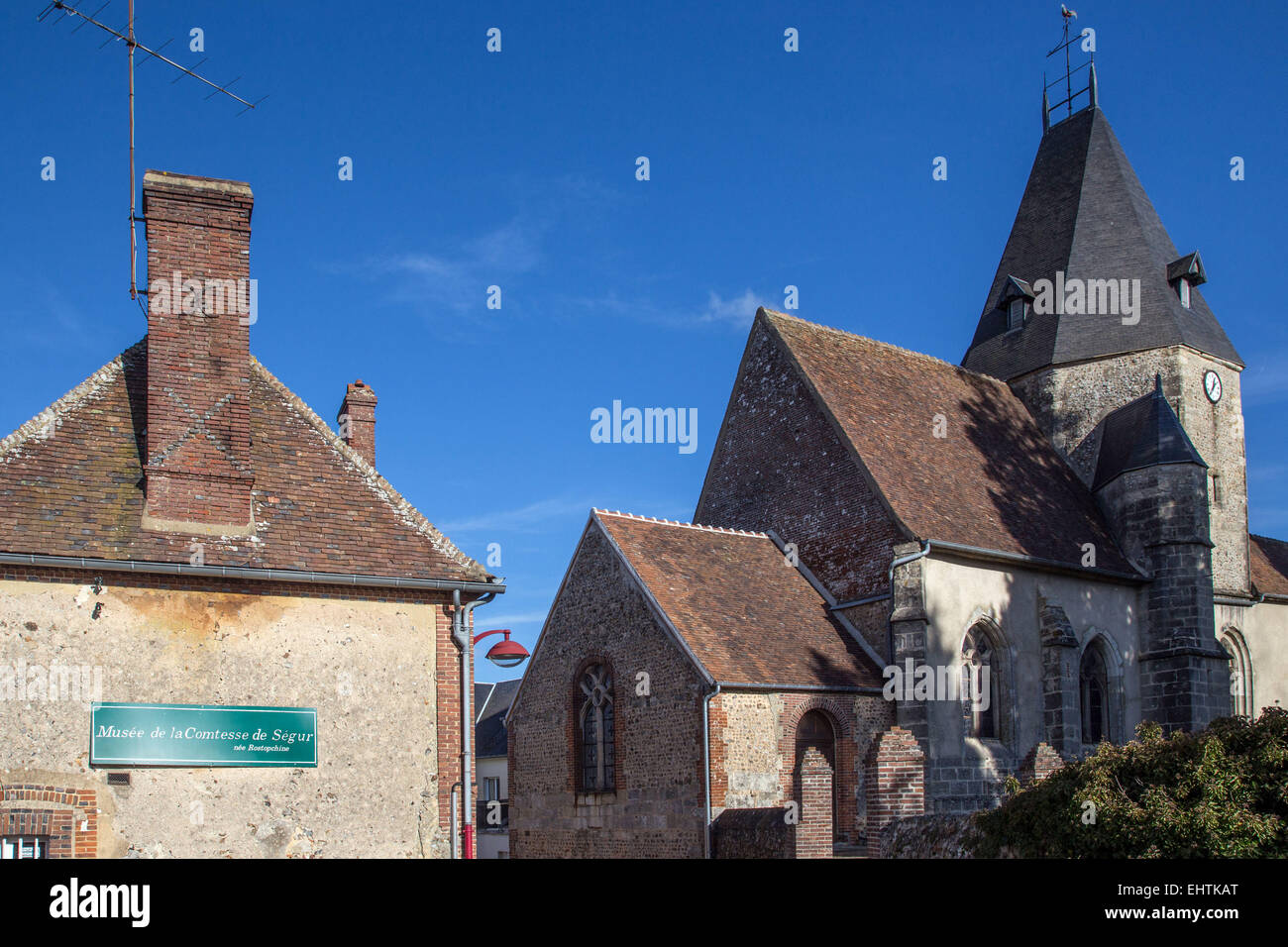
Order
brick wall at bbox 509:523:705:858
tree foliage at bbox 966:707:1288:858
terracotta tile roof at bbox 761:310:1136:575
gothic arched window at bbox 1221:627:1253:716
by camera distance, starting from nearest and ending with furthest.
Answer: tree foliage at bbox 966:707:1288:858 → brick wall at bbox 509:523:705:858 → terracotta tile roof at bbox 761:310:1136:575 → gothic arched window at bbox 1221:627:1253:716

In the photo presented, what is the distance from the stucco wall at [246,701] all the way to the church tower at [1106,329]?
1870 centimetres

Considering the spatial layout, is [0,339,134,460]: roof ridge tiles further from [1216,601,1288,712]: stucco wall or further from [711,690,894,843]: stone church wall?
[1216,601,1288,712]: stucco wall

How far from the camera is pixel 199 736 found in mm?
11289

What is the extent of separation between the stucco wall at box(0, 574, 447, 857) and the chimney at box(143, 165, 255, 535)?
1037 mm

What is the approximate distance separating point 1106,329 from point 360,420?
1874cm

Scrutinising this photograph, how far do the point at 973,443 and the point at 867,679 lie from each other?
7.42 m

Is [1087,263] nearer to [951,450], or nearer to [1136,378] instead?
[1136,378]

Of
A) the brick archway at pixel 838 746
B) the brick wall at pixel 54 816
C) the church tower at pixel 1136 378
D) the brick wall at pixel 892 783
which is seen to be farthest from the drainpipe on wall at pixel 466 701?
the church tower at pixel 1136 378

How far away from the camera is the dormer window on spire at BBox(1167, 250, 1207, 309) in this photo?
27516mm

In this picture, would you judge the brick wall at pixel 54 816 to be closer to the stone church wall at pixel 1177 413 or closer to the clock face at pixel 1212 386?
the stone church wall at pixel 1177 413

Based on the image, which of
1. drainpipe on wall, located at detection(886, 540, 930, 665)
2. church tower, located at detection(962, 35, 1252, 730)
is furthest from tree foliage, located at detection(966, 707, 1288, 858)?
church tower, located at detection(962, 35, 1252, 730)

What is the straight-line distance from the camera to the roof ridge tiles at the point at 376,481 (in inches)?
515
